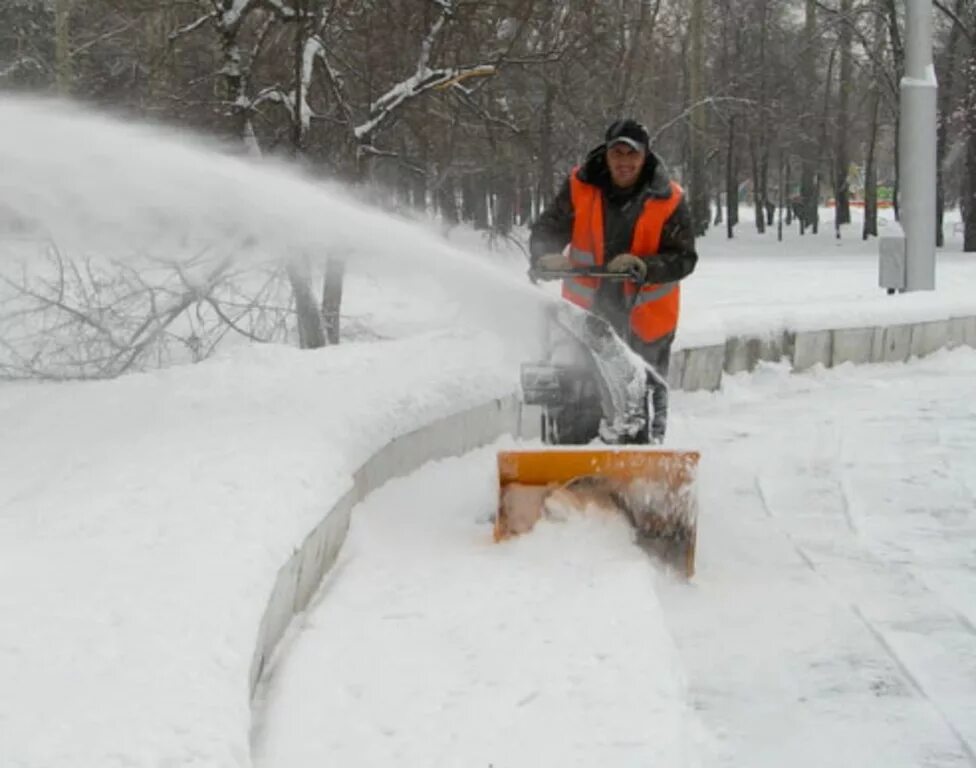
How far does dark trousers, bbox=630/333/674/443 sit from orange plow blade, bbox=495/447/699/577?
56 cm

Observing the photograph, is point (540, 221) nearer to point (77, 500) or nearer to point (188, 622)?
point (77, 500)

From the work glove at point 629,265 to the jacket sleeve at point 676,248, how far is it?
0.17 m

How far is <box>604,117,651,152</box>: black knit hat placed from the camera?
568 centimetres

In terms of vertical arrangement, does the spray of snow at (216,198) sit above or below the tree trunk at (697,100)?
below

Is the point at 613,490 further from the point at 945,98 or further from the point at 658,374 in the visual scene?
the point at 945,98

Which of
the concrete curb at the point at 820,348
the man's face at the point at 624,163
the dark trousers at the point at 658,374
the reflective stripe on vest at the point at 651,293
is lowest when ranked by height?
the concrete curb at the point at 820,348

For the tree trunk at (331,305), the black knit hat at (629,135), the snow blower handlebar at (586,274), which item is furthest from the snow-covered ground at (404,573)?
the tree trunk at (331,305)

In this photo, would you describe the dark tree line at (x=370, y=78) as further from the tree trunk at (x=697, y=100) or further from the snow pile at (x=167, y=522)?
the tree trunk at (x=697, y=100)

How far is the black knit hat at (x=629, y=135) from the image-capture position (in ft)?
18.6

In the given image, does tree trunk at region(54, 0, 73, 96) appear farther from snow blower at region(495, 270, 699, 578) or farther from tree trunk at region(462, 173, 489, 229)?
tree trunk at region(462, 173, 489, 229)

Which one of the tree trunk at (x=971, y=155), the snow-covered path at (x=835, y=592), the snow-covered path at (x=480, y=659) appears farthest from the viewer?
the tree trunk at (x=971, y=155)

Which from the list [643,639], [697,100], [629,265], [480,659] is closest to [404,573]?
[480,659]

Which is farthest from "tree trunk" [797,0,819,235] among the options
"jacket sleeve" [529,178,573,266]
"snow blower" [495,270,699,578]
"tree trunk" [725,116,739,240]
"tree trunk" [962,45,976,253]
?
"snow blower" [495,270,699,578]

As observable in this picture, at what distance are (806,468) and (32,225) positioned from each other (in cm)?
561
